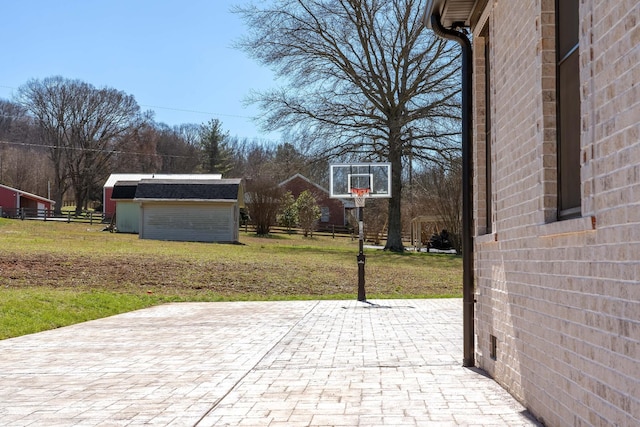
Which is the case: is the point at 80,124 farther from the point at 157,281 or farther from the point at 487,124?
the point at 487,124

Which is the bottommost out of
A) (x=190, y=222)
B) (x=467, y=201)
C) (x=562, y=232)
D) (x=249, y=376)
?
(x=249, y=376)

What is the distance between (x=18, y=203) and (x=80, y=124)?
30.7 feet

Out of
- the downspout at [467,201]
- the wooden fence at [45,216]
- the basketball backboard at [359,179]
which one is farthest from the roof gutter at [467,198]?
the wooden fence at [45,216]

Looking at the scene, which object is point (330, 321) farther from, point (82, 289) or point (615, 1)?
point (615, 1)

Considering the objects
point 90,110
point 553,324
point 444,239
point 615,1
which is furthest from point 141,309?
point 90,110

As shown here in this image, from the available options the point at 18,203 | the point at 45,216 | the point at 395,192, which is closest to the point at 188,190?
the point at 395,192

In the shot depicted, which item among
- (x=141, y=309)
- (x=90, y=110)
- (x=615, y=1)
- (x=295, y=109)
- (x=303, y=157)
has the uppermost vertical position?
(x=90, y=110)

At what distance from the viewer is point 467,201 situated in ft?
25.1

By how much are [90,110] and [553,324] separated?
7082 cm

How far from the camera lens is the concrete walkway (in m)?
5.34

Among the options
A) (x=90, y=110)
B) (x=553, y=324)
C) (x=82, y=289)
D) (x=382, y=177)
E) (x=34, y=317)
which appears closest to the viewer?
(x=553, y=324)

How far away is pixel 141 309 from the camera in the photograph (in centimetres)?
1514

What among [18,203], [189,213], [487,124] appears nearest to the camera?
[487,124]

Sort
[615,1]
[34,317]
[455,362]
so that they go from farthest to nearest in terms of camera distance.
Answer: [34,317] → [455,362] → [615,1]
